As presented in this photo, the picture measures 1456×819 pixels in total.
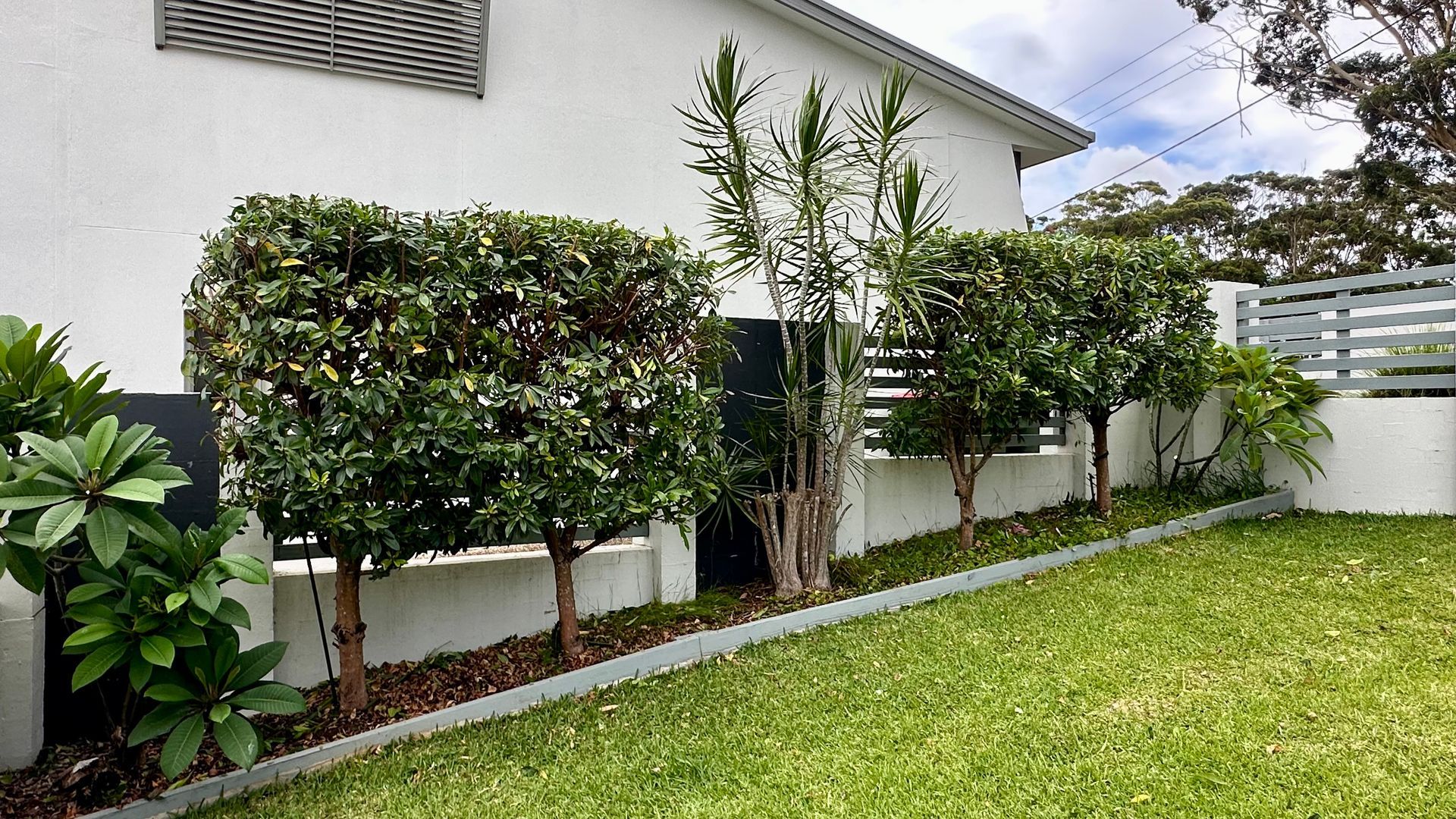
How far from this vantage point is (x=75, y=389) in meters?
2.20

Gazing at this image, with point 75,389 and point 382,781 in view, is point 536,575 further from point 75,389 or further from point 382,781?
point 75,389

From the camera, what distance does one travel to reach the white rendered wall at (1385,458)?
509 cm

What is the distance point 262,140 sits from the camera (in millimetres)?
4852

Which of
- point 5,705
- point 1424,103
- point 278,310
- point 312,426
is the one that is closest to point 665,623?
point 312,426

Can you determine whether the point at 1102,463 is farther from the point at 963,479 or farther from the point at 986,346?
the point at 986,346

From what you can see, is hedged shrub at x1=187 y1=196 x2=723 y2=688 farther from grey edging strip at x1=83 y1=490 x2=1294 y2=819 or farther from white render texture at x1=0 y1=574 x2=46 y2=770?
white render texture at x1=0 y1=574 x2=46 y2=770

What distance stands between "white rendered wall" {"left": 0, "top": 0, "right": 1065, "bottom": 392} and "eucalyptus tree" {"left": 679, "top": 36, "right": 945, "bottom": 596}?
222 cm

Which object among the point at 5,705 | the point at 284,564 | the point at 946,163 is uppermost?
the point at 946,163

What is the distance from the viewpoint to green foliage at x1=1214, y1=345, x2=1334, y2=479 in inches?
204

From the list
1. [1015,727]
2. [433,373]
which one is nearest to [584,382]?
[433,373]

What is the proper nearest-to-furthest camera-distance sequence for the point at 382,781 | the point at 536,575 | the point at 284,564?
the point at 382,781 → the point at 284,564 → the point at 536,575

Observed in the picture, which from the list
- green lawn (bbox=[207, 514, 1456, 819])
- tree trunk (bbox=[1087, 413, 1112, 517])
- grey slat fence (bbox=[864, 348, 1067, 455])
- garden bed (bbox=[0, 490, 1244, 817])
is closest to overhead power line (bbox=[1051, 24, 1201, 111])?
grey slat fence (bbox=[864, 348, 1067, 455])

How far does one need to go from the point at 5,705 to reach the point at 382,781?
1.29m

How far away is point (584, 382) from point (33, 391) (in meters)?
1.61
